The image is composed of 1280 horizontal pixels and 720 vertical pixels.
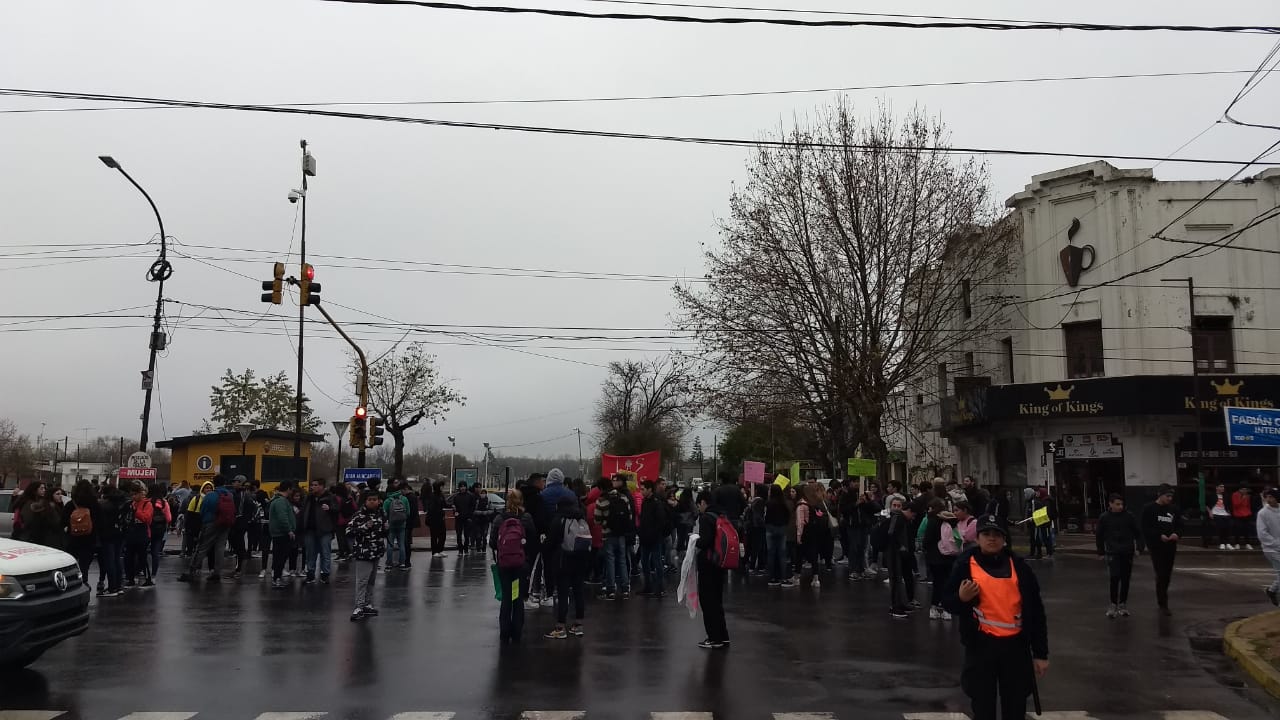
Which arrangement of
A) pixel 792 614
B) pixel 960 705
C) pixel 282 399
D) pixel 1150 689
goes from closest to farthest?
pixel 960 705, pixel 1150 689, pixel 792 614, pixel 282 399

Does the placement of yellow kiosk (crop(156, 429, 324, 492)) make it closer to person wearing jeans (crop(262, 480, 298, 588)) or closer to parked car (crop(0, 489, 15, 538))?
parked car (crop(0, 489, 15, 538))

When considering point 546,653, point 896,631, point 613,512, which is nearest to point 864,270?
point 613,512

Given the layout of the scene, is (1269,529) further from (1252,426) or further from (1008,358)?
A: (1008,358)

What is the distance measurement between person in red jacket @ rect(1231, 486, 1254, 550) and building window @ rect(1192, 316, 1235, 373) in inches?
191

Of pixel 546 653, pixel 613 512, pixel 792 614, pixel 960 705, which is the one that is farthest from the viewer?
pixel 613 512

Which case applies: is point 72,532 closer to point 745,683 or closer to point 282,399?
point 745,683

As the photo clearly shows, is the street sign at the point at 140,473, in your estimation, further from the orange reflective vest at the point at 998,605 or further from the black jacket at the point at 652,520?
the orange reflective vest at the point at 998,605

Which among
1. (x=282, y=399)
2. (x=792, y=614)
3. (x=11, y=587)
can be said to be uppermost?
(x=282, y=399)

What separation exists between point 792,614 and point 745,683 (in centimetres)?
461

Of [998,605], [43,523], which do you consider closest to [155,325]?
[43,523]

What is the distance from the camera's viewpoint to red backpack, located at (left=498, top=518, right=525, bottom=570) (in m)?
10.6

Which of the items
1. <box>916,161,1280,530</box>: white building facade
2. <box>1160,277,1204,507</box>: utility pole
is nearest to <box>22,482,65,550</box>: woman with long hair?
<box>1160,277,1204,507</box>: utility pole

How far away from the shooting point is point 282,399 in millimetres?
58781

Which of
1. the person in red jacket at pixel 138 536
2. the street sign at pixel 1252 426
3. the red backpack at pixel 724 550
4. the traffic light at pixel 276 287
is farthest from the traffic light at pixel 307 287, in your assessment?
the street sign at pixel 1252 426
